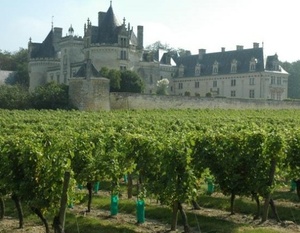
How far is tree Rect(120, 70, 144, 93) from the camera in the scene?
150ft

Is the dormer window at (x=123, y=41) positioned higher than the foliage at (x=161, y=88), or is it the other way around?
the dormer window at (x=123, y=41)

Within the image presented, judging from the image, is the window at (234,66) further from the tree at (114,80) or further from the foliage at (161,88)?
the tree at (114,80)

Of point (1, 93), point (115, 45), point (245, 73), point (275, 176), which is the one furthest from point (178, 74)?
point (275, 176)

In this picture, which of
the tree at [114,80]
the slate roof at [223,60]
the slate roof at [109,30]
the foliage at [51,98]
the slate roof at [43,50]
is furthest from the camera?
the slate roof at [223,60]

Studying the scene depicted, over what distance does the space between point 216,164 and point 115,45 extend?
130ft

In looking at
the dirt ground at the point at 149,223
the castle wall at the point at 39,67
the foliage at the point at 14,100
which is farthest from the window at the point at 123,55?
the dirt ground at the point at 149,223

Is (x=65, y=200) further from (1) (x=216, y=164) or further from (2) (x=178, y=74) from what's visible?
(2) (x=178, y=74)

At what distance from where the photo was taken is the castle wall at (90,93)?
4047 centimetres

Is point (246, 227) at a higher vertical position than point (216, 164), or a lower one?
lower

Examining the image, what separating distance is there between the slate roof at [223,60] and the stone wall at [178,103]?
34.4 feet

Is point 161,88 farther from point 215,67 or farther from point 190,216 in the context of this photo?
point 190,216

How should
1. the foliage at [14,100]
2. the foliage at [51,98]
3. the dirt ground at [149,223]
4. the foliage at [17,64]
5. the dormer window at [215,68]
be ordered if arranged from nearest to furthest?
the dirt ground at [149,223], the foliage at [51,98], the foliage at [14,100], the foliage at [17,64], the dormer window at [215,68]

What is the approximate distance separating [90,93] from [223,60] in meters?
28.6

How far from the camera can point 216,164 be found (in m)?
10.9
